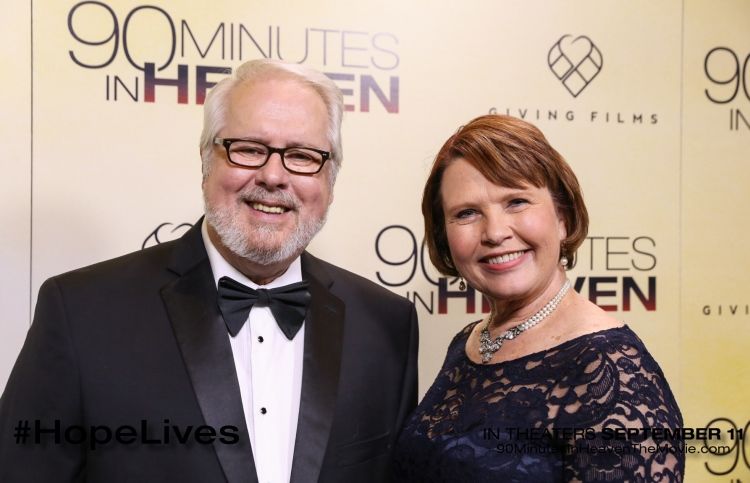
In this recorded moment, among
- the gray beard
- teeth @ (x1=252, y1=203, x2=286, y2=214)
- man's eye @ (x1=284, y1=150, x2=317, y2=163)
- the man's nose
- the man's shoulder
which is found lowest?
the man's shoulder

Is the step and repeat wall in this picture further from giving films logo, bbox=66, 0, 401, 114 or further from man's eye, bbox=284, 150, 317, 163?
man's eye, bbox=284, 150, 317, 163

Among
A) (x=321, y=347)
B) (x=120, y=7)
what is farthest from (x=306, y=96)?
(x=120, y=7)

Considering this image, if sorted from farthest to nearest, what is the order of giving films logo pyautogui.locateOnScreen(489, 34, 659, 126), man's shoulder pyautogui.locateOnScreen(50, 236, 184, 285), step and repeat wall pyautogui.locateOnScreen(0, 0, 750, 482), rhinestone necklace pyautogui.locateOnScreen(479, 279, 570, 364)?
giving films logo pyautogui.locateOnScreen(489, 34, 659, 126), step and repeat wall pyautogui.locateOnScreen(0, 0, 750, 482), rhinestone necklace pyautogui.locateOnScreen(479, 279, 570, 364), man's shoulder pyautogui.locateOnScreen(50, 236, 184, 285)

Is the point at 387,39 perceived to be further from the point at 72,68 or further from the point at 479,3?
the point at 72,68

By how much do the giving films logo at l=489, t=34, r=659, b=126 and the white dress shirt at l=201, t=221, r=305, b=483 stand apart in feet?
4.66

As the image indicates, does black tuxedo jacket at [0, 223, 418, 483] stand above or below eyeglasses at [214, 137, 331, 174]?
below

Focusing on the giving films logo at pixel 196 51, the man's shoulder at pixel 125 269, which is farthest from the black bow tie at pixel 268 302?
the giving films logo at pixel 196 51

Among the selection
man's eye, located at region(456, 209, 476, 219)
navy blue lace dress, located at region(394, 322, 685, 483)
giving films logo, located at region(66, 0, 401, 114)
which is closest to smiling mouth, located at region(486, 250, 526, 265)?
man's eye, located at region(456, 209, 476, 219)

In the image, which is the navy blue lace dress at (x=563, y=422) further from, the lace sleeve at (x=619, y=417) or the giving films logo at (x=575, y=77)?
the giving films logo at (x=575, y=77)

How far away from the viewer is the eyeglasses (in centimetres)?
166

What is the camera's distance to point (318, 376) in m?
1.67

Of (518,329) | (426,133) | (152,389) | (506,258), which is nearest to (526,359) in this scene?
(518,329)

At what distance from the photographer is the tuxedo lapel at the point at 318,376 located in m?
1.59

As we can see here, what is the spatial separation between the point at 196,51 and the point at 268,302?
43.7 inches
